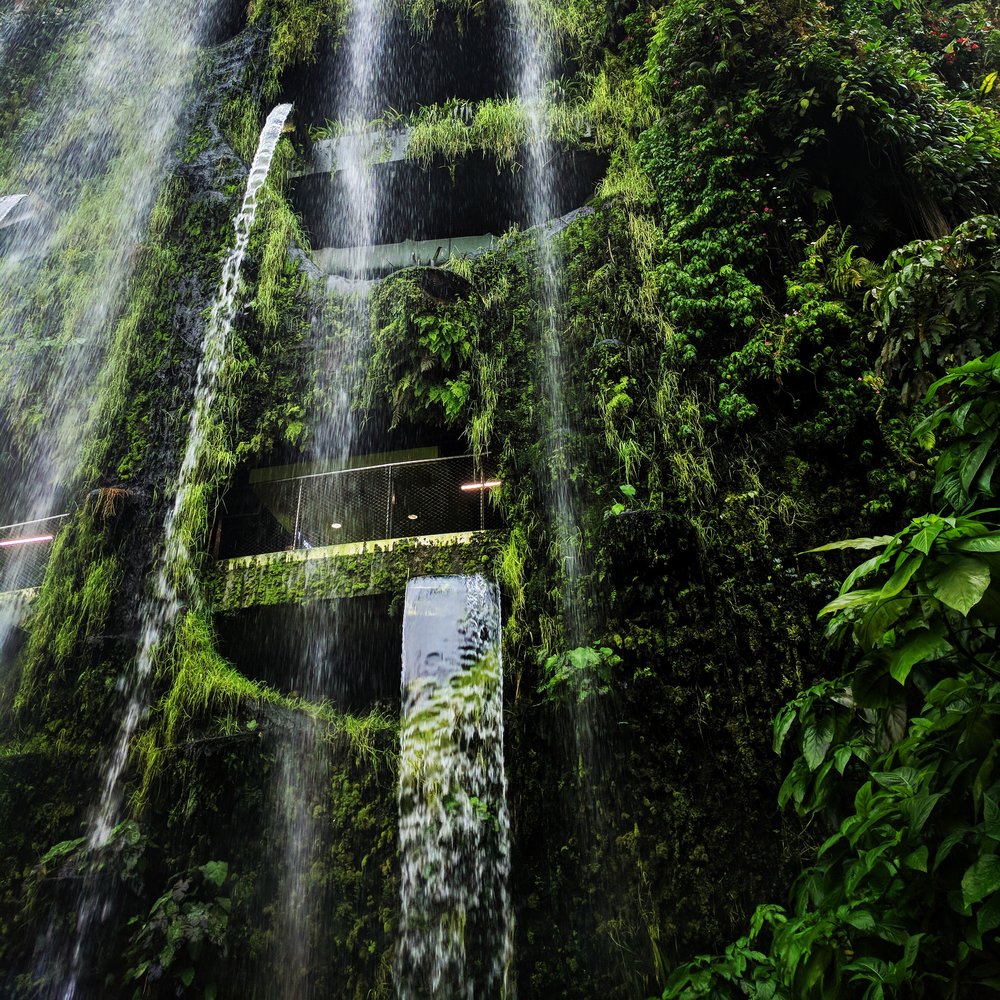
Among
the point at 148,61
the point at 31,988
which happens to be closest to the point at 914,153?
the point at 31,988

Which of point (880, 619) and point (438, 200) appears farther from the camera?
point (438, 200)

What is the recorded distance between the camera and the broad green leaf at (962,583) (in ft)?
4.87

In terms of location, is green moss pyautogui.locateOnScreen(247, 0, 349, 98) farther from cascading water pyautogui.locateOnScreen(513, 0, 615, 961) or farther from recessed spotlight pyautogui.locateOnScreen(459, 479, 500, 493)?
recessed spotlight pyautogui.locateOnScreen(459, 479, 500, 493)

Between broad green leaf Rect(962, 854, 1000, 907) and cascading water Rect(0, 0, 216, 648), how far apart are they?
26.8ft

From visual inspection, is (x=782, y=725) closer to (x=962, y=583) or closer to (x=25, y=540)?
(x=962, y=583)

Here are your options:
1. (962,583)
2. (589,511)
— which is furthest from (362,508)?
(962,583)

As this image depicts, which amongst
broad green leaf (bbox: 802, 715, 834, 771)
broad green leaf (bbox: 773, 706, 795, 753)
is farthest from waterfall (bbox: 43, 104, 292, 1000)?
broad green leaf (bbox: 802, 715, 834, 771)

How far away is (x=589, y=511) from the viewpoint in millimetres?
5773

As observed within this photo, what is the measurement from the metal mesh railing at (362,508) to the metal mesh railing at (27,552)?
1.80m

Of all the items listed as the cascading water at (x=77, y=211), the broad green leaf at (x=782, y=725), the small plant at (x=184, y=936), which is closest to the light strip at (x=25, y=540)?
the cascading water at (x=77, y=211)

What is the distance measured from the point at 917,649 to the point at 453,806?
3557 mm

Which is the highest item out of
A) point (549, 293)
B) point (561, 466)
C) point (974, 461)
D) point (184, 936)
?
point (974, 461)

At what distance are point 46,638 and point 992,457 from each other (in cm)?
738

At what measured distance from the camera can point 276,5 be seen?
409 inches
